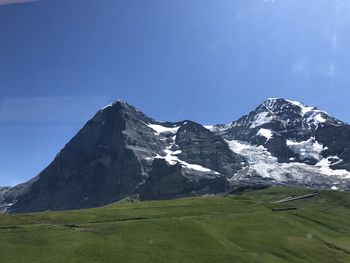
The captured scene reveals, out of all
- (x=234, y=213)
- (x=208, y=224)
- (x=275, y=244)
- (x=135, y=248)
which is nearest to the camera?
(x=135, y=248)

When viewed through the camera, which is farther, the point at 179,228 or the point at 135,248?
the point at 179,228

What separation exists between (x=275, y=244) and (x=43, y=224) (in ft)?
119

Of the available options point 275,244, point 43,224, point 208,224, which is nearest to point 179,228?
point 208,224

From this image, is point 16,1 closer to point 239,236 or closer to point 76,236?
point 76,236

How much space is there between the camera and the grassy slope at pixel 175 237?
67.6 meters

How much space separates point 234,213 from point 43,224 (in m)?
41.7

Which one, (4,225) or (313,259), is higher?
(4,225)

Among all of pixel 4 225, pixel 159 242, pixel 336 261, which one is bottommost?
pixel 336 261

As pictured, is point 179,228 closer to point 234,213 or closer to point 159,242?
point 159,242

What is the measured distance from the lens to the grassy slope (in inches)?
2662

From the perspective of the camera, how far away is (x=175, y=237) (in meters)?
80.6

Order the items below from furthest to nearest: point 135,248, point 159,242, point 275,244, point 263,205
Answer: point 263,205 → point 275,244 → point 159,242 → point 135,248

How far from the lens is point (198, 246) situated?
76125 mm

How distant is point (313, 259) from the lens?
251 ft
